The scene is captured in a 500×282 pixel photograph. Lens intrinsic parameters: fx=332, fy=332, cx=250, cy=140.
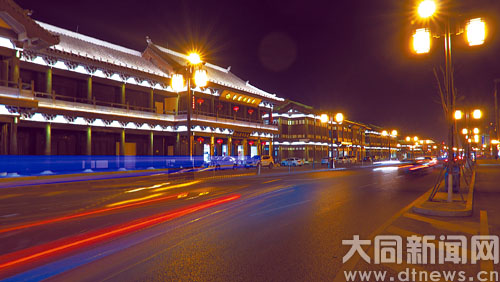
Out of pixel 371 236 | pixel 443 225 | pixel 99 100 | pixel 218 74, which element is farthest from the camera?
pixel 218 74

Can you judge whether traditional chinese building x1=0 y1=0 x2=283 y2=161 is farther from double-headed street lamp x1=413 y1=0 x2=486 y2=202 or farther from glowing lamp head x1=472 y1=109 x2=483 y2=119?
glowing lamp head x1=472 y1=109 x2=483 y2=119

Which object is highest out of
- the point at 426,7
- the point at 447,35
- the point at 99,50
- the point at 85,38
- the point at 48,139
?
the point at 85,38

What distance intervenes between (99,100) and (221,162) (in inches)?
568

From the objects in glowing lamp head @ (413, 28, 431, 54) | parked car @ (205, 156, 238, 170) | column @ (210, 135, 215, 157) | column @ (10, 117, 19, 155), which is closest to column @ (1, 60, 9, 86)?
column @ (10, 117, 19, 155)

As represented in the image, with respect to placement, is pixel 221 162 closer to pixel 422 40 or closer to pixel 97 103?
pixel 97 103

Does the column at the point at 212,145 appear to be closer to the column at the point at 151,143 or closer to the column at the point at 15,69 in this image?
the column at the point at 151,143

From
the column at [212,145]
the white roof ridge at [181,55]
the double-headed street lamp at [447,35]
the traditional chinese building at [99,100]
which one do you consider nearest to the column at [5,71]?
the traditional chinese building at [99,100]

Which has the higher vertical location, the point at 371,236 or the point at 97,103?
the point at 97,103

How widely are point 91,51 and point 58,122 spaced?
8.33 meters

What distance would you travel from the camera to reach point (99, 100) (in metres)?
33.5

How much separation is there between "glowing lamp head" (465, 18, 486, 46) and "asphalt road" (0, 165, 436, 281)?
18.9 ft

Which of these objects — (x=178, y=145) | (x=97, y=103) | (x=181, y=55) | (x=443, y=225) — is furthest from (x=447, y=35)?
(x=181, y=55)

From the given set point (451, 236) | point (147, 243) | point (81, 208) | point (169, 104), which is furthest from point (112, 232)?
point (169, 104)

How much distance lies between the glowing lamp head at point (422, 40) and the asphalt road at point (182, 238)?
5.24 metres
